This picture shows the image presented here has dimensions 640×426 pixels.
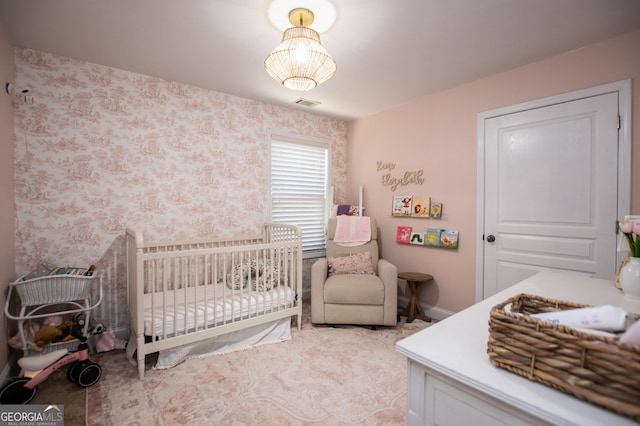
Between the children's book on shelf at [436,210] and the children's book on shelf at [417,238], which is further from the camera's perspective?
the children's book on shelf at [417,238]

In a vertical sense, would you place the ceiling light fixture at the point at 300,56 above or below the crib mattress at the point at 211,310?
above

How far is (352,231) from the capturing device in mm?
3422

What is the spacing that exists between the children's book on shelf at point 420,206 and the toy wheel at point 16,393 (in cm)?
331

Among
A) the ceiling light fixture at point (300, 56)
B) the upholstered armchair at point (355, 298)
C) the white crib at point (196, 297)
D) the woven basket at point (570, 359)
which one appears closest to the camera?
the woven basket at point (570, 359)

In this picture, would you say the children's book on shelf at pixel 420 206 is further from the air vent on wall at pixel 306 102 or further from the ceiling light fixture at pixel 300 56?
the ceiling light fixture at pixel 300 56

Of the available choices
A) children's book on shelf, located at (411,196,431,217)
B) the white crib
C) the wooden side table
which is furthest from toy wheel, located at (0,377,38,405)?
children's book on shelf, located at (411,196,431,217)

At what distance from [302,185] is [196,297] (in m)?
1.97

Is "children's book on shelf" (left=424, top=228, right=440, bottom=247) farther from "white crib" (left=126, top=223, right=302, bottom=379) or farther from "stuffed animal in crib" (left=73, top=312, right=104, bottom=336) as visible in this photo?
"stuffed animal in crib" (left=73, top=312, right=104, bottom=336)

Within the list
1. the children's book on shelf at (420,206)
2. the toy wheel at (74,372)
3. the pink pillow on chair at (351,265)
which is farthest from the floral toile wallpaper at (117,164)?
the children's book on shelf at (420,206)

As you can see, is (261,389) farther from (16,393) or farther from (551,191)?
(551,191)

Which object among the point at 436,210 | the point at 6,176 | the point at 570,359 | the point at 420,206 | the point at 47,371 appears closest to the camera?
the point at 570,359

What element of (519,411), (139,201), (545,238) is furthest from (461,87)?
(139,201)

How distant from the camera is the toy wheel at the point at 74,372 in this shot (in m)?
1.90

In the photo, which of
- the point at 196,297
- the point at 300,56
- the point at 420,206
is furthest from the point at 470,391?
the point at 420,206
